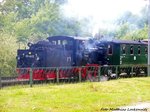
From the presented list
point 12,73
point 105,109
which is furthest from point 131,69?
point 105,109

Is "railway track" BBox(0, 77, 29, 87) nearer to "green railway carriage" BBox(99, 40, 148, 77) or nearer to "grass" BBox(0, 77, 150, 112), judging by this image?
"grass" BBox(0, 77, 150, 112)

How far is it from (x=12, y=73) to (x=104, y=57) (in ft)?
21.6

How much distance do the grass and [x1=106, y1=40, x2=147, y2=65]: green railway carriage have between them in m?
9.66

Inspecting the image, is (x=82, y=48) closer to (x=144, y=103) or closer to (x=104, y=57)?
(x=104, y=57)

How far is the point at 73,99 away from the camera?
11570 mm

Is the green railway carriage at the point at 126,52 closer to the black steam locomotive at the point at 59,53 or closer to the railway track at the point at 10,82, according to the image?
the black steam locomotive at the point at 59,53

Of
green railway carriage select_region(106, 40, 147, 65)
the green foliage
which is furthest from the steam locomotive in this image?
the green foliage

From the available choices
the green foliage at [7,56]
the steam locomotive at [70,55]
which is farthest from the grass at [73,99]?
the green foliage at [7,56]

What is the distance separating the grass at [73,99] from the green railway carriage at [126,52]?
9.66 m

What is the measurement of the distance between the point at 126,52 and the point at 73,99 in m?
14.9

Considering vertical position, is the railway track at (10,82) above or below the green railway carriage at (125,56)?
below

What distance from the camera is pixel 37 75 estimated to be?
19.0m

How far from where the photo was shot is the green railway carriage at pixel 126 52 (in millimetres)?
24828

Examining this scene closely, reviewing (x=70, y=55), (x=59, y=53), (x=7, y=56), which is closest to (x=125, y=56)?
(x=70, y=55)
